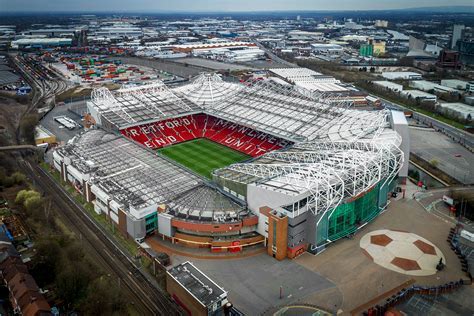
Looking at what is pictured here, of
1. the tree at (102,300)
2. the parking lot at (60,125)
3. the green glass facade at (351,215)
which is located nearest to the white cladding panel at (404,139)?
the green glass facade at (351,215)

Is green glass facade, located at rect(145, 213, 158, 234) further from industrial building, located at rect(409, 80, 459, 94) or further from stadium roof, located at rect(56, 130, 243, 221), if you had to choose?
industrial building, located at rect(409, 80, 459, 94)

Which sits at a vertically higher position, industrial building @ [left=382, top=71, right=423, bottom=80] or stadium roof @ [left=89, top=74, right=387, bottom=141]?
stadium roof @ [left=89, top=74, right=387, bottom=141]

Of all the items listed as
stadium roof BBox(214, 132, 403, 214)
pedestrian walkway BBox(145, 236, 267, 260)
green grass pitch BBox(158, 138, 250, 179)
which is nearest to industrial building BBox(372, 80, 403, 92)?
green grass pitch BBox(158, 138, 250, 179)

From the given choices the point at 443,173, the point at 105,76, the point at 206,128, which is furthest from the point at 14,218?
the point at 105,76

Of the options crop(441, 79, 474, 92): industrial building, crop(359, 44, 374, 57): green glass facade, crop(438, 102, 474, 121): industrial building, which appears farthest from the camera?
crop(359, 44, 374, 57): green glass facade

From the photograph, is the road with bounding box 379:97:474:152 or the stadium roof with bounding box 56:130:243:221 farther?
the road with bounding box 379:97:474:152

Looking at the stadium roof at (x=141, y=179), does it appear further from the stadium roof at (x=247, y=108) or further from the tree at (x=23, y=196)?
the stadium roof at (x=247, y=108)

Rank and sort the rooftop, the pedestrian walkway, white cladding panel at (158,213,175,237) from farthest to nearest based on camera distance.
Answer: white cladding panel at (158,213,175,237) < the pedestrian walkway < the rooftop

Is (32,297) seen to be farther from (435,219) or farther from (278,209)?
(435,219)
